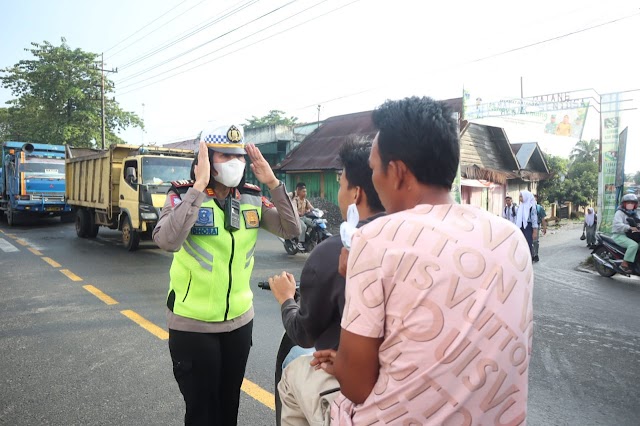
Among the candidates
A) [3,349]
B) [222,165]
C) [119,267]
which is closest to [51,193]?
[119,267]

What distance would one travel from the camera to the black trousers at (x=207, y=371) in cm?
220

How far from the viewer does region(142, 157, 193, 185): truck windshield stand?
1058 cm

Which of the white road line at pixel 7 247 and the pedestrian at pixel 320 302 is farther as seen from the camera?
the white road line at pixel 7 247

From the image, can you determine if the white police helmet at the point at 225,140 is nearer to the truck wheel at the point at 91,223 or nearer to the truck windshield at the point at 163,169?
the truck windshield at the point at 163,169

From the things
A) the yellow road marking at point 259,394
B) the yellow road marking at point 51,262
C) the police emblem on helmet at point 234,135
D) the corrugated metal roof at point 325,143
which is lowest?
the yellow road marking at point 51,262

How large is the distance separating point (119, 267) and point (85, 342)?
166 inches

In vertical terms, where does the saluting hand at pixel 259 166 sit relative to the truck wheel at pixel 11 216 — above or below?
above

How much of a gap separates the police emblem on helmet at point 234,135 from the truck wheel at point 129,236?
8915 mm

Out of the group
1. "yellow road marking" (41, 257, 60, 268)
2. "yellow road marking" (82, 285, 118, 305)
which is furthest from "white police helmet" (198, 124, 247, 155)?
"yellow road marking" (41, 257, 60, 268)

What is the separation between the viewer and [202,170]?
223cm

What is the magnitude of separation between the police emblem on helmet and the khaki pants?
116 cm

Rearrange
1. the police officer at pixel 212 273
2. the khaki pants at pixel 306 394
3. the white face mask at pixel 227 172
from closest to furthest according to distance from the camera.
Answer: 1. the khaki pants at pixel 306 394
2. the police officer at pixel 212 273
3. the white face mask at pixel 227 172

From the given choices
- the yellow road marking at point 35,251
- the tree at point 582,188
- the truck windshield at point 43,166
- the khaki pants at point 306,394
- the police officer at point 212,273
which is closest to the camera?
the khaki pants at point 306,394

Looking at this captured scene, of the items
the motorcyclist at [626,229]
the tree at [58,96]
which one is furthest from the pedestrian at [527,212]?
the tree at [58,96]
